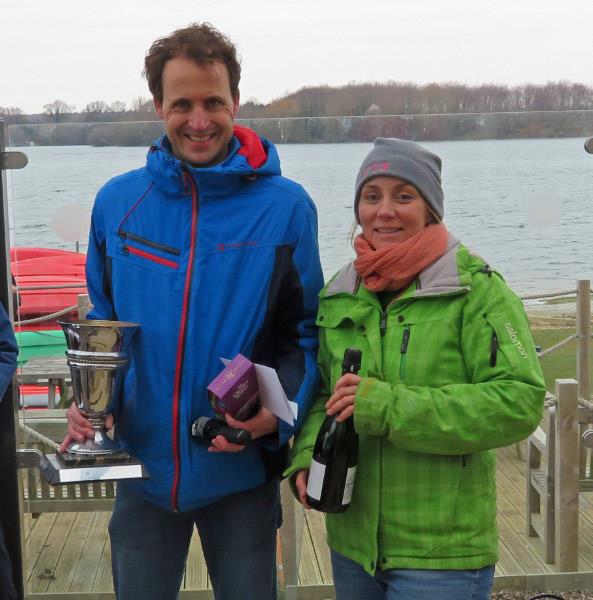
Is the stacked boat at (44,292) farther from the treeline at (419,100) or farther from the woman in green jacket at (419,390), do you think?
the woman in green jacket at (419,390)

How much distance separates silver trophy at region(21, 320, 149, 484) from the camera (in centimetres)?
221

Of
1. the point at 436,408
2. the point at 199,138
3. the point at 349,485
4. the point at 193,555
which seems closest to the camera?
the point at 436,408

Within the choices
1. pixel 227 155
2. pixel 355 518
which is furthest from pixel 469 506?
pixel 227 155

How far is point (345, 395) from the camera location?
2076mm

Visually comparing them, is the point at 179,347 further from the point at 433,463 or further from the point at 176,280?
the point at 433,463

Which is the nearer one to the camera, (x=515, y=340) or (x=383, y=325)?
(x=515, y=340)

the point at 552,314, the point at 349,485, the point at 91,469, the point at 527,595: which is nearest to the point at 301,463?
the point at 349,485

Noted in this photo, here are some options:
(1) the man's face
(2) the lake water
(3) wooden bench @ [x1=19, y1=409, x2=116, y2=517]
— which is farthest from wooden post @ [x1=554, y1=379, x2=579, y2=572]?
(1) the man's face

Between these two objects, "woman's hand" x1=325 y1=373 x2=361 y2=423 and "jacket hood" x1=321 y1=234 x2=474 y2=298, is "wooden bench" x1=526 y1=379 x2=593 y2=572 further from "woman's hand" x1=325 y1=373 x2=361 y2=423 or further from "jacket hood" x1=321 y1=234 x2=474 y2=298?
"woman's hand" x1=325 y1=373 x2=361 y2=423

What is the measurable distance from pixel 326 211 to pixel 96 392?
73.2 inches

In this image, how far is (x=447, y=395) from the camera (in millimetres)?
2025

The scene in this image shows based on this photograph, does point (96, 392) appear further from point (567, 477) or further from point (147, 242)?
point (567, 477)

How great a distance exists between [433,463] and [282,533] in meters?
2.08

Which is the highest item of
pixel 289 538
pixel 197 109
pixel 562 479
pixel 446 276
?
pixel 197 109
